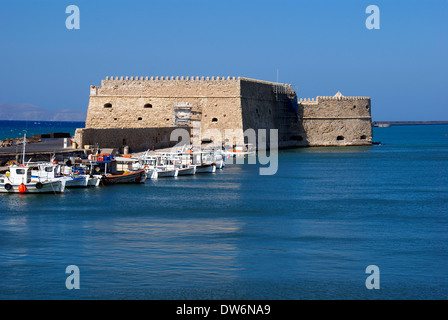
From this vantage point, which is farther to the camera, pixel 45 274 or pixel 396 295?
pixel 45 274

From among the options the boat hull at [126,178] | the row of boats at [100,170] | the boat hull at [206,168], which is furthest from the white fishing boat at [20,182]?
the boat hull at [206,168]

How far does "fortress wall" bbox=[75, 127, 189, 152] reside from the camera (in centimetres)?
3406

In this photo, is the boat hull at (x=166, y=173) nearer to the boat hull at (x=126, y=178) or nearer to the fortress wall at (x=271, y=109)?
the boat hull at (x=126, y=178)

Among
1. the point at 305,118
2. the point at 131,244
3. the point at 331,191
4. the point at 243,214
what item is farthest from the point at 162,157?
the point at 305,118

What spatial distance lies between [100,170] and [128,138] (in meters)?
8.63

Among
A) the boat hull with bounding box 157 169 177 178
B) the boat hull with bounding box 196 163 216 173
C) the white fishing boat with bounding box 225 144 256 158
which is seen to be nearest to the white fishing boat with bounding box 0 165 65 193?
the boat hull with bounding box 157 169 177 178

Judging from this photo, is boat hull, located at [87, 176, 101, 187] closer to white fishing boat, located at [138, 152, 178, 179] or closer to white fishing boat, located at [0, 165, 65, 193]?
white fishing boat, located at [0, 165, 65, 193]

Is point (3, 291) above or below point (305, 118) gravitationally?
below

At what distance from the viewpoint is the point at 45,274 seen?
13602 mm

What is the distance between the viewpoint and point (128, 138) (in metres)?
37.1

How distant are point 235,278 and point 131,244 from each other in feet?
11.4

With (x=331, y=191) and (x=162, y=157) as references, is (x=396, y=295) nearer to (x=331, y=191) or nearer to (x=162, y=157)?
(x=331, y=191)
